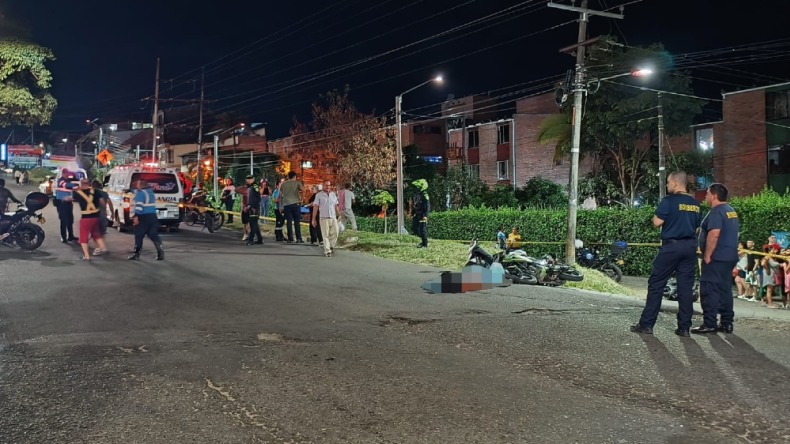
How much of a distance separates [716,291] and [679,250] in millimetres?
757

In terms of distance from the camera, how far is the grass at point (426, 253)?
1276cm

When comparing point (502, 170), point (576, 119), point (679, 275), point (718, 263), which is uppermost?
point (502, 170)

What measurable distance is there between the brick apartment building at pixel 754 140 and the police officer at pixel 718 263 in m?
31.9

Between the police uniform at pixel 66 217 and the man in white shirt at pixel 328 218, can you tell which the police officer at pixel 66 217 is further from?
the man in white shirt at pixel 328 218

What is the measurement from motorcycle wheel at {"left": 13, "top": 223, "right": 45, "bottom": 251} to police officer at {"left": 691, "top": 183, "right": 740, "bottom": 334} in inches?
530

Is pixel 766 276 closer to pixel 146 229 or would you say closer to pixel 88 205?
pixel 146 229

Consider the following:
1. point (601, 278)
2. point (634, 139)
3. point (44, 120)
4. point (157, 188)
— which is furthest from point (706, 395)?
point (634, 139)

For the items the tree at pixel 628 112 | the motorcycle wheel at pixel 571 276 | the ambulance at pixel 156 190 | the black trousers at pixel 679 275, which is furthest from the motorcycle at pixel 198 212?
the black trousers at pixel 679 275

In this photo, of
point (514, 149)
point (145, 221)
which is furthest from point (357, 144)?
point (145, 221)

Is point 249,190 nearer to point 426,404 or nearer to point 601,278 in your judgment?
point 601,278

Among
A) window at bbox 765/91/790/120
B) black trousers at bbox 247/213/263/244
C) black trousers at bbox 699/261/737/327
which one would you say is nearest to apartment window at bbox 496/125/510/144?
window at bbox 765/91/790/120

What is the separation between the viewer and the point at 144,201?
13.2 metres

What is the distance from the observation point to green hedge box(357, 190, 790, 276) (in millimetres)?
16031

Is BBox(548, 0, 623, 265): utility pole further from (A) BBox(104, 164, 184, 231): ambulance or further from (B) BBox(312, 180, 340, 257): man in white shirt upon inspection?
(A) BBox(104, 164, 184, 231): ambulance
